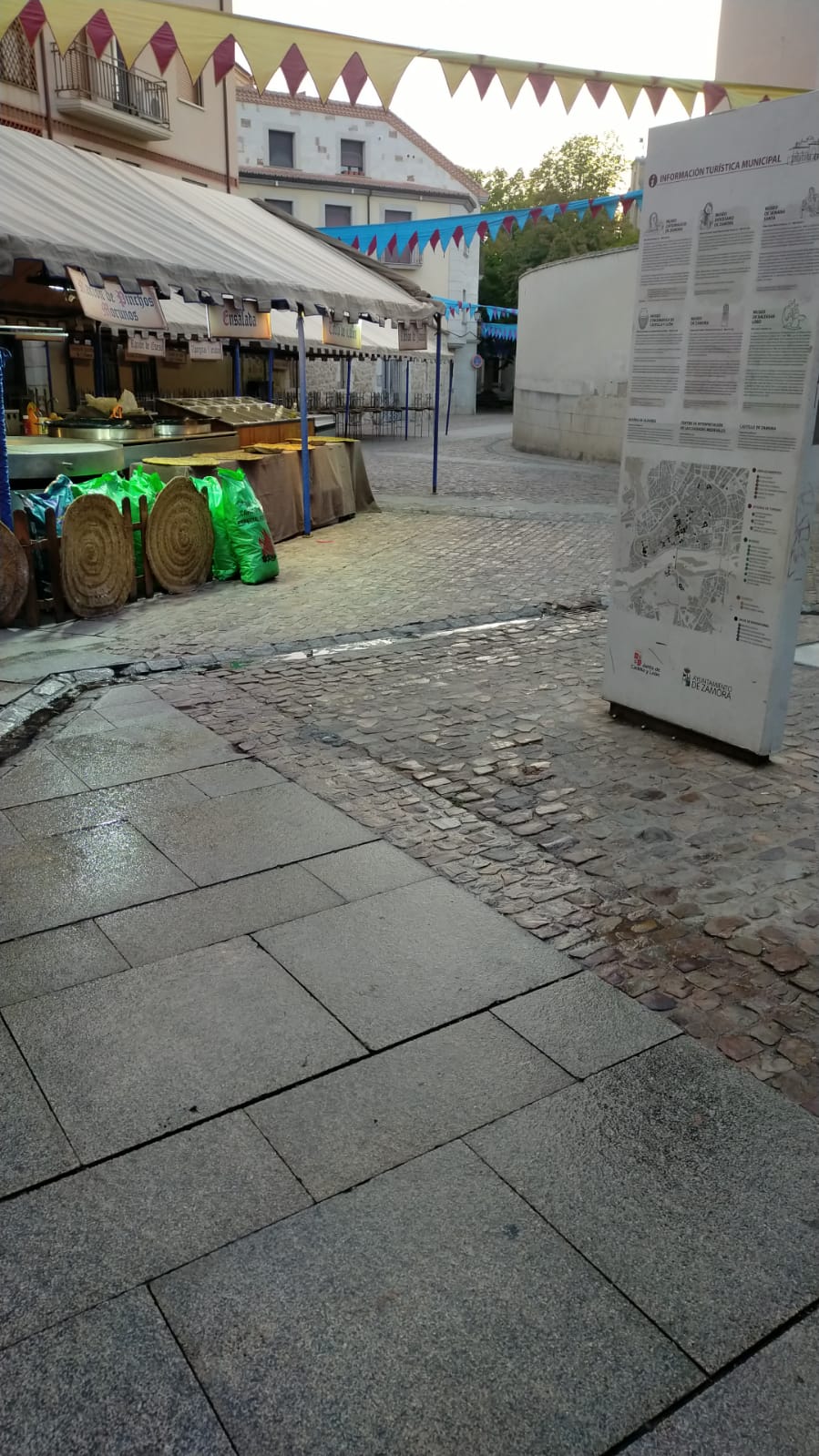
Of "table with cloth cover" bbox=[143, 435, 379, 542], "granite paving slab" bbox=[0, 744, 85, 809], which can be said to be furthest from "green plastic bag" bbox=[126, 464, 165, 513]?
"granite paving slab" bbox=[0, 744, 85, 809]

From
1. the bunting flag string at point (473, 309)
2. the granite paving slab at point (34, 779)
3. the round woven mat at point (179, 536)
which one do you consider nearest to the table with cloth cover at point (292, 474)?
the round woven mat at point (179, 536)

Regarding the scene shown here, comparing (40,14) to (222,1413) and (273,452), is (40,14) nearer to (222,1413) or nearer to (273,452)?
(273,452)

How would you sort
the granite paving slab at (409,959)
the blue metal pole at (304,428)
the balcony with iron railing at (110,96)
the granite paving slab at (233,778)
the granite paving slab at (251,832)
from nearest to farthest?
the granite paving slab at (409,959) → the granite paving slab at (251,832) → the granite paving slab at (233,778) → the blue metal pole at (304,428) → the balcony with iron railing at (110,96)

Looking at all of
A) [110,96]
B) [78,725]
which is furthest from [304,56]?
[110,96]

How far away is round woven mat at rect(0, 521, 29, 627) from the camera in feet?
24.8

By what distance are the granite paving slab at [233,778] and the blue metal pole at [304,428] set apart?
6866 mm

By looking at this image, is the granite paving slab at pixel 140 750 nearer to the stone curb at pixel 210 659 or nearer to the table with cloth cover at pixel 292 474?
the stone curb at pixel 210 659

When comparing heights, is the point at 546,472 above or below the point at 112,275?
below

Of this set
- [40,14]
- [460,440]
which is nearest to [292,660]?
[40,14]

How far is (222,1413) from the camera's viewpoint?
1.96 metres

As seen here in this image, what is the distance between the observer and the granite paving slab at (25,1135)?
256 cm

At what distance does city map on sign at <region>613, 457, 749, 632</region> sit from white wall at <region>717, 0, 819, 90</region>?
373 cm

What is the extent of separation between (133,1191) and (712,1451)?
54.8 inches

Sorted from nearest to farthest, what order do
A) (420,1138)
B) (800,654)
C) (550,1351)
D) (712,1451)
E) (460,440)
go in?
(712,1451) → (550,1351) → (420,1138) → (800,654) → (460,440)
